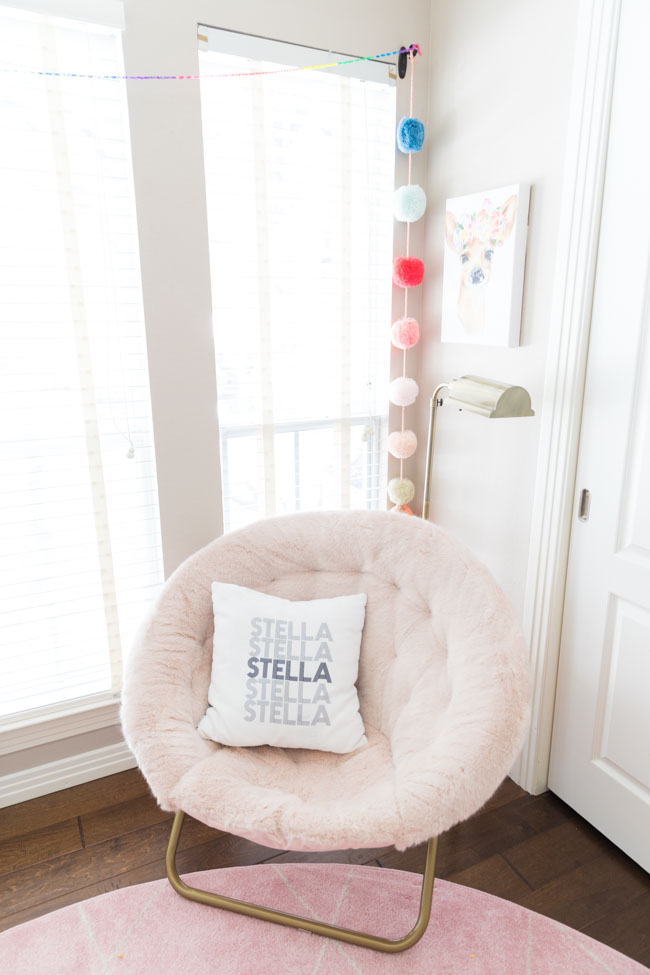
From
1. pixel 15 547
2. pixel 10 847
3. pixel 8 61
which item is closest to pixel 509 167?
pixel 8 61

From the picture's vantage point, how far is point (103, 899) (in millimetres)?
1509

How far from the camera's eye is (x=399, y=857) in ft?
5.37

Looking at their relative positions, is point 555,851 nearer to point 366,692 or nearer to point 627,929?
point 627,929

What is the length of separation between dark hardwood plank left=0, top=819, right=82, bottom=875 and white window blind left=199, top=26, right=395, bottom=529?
98 centimetres

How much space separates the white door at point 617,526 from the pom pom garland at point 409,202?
577mm

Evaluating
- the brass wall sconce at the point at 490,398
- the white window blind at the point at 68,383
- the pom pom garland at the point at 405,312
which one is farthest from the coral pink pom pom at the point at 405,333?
the white window blind at the point at 68,383

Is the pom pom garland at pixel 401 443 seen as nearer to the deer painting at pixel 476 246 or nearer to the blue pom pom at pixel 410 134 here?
the deer painting at pixel 476 246

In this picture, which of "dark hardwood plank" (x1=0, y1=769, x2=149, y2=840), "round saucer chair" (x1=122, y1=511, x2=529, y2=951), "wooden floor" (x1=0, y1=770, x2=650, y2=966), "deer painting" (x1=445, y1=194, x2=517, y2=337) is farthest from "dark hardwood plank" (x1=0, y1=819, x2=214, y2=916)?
"deer painting" (x1=445, y1=194, x2=517, y2=337)

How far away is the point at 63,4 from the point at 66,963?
2.14 meters

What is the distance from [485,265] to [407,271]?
254 mm

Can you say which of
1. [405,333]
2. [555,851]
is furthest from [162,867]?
[405,333]

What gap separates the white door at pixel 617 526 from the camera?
141 cm

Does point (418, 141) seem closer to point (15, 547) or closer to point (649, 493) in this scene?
point (649, 493)

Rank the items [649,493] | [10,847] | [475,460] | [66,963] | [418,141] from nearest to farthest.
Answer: [66,963] < [649,493] < [10,847] < [418,141] < [475,460]
